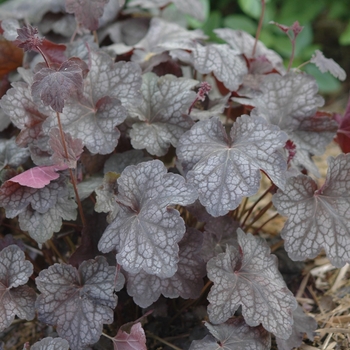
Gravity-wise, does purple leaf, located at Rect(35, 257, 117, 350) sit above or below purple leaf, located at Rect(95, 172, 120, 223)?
below

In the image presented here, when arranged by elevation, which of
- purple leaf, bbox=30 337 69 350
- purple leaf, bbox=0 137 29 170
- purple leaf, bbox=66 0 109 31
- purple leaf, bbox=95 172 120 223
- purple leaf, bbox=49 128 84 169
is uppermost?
purple leaf, bbox=66 0 109 31

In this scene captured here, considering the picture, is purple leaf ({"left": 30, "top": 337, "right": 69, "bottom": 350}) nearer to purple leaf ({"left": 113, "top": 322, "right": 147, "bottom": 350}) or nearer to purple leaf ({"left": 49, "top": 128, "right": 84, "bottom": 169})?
purple leaf ({"left": 113, "top": 322, "right": 147, "bottom": 350})

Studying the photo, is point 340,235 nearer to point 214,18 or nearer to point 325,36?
point 214,18

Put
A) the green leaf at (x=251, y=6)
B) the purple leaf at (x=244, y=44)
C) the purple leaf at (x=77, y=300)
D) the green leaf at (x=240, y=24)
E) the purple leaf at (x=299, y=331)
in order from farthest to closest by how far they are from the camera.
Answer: the green leaf at (x=240, y=24) → the green leaf at (x=251, y=6) → the purple leaf at (x=244, y=44) → the purple leaf at (x=299, y=331) → the purple leaf at (x=77, y=300)

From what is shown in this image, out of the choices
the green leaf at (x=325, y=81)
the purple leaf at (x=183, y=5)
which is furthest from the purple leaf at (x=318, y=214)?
the green leaf at (x=325, y=81)

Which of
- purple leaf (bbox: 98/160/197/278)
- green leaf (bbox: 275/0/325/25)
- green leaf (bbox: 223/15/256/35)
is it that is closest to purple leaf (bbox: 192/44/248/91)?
purple leaf (bbox: 98/160/197/278)

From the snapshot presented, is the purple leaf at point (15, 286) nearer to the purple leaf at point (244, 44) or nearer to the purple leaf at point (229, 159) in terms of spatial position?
the purple leaf at point (229, 159)

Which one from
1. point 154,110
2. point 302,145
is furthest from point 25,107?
point 302,145
